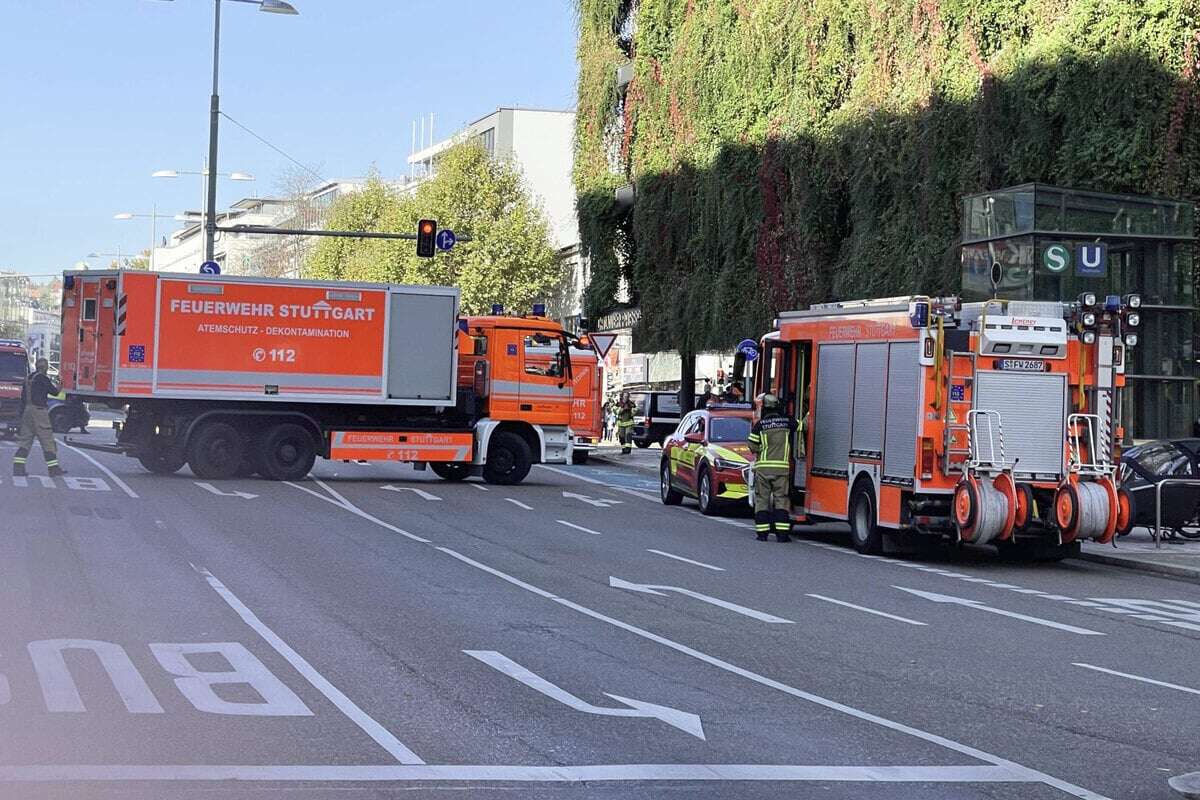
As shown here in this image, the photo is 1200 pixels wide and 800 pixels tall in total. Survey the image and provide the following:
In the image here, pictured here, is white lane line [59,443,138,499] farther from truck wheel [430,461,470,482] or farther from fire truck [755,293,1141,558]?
fire truck [755,293,1141,558]

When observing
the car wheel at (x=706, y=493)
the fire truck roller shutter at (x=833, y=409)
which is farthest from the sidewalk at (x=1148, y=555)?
the car wheel at (x=706, y=493)

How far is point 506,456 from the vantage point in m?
30.8

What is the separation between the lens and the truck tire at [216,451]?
92.4 ft

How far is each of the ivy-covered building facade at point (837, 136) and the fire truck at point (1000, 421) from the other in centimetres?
892

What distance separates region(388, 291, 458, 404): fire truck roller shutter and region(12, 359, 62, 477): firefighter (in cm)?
563

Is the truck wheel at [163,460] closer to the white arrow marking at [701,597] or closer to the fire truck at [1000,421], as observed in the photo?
the fire truck at [1000,421]

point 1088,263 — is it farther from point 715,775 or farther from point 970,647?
point 715,775

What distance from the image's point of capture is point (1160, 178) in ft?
92.2

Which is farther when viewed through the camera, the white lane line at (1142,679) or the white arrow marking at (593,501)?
the white arrow marking at (593,501)

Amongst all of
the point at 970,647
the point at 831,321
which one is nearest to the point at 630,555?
the point at 831,321

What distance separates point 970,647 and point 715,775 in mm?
5286

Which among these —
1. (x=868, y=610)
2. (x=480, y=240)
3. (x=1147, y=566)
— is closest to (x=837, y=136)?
(x=1147, y=566)

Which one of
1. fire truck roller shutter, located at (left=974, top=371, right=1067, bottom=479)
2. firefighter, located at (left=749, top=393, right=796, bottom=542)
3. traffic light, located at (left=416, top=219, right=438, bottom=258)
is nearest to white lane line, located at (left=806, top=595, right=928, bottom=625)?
fire truck roller shutter, located at (left=974, top=371, right=1067, bottom=479)

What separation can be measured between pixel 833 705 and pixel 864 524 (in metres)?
11.1
